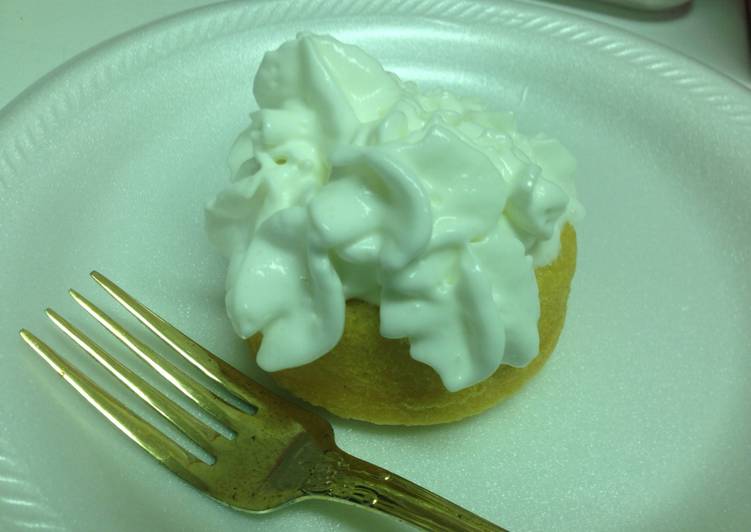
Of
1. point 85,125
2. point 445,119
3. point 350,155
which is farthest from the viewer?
point 85,125

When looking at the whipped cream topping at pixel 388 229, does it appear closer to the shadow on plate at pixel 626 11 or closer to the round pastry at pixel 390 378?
the round pastry at pixel 390 378

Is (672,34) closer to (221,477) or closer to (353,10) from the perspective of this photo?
(353,10)

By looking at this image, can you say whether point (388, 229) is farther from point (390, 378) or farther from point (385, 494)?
point (385, 494)

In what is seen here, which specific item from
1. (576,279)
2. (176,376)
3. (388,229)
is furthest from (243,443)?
(576,279)

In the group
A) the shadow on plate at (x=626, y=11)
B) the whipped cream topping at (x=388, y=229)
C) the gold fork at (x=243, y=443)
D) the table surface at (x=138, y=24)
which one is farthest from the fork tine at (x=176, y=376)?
the shadow on plate at (x=626, y=11)

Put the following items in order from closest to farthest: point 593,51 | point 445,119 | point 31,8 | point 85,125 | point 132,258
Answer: point 445,119, point 132,258, point 85,125, point 593,51, point 31,8

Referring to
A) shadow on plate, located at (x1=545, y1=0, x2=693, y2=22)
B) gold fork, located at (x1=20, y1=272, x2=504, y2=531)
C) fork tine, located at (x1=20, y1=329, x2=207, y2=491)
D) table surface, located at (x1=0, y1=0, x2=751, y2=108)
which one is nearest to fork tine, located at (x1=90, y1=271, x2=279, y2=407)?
gold fork, located at (x1=20, y1=272, x2=504, y2=531)

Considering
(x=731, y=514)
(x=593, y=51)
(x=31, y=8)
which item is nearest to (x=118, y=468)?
(x=731, y=514)
